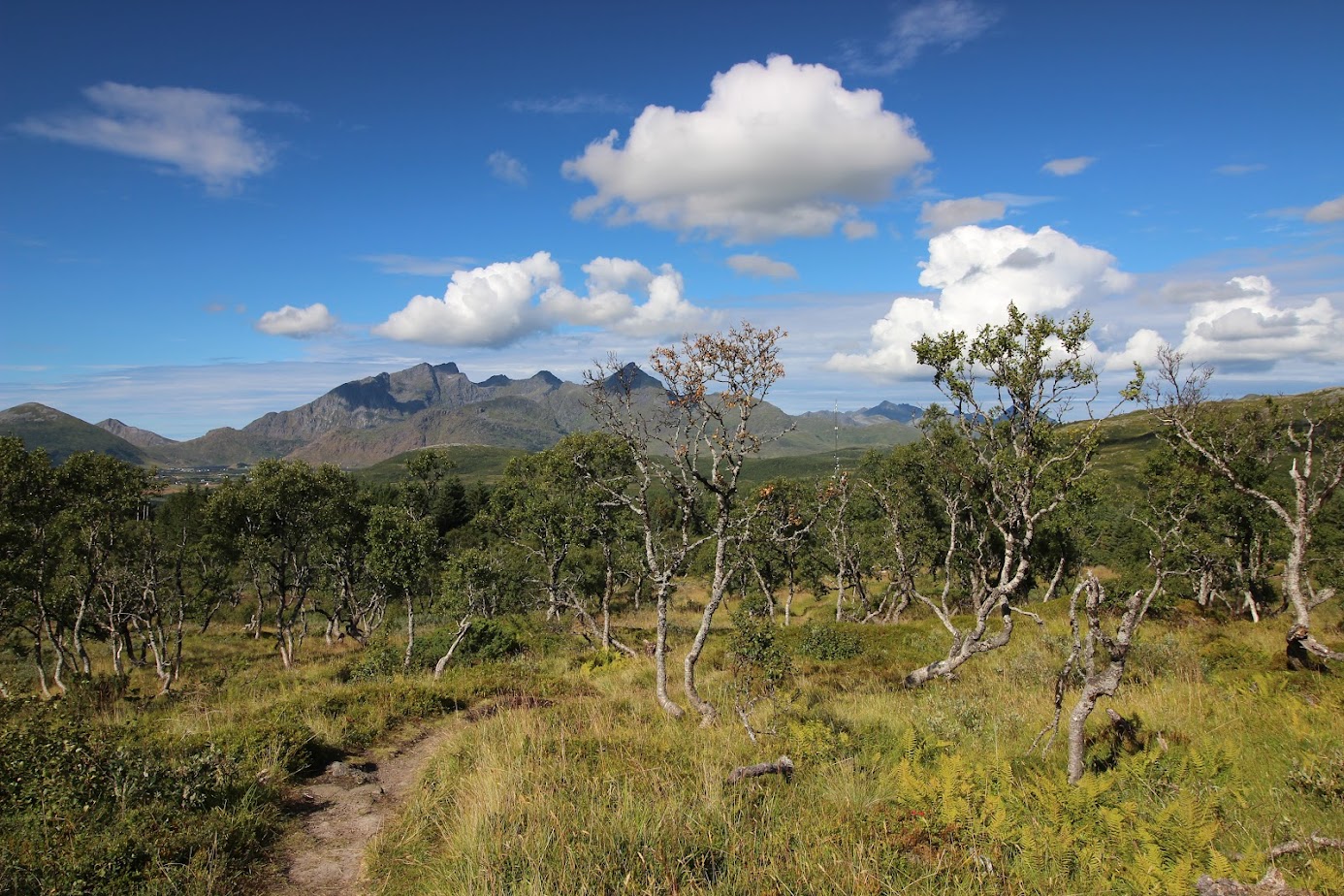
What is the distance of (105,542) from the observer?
29906 millimetres

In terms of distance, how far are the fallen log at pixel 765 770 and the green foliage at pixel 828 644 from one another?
617 inches

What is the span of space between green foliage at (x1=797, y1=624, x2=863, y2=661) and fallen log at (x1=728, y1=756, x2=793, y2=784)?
1567cm

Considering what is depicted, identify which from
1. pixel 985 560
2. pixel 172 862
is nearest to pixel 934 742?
pixel 172 862

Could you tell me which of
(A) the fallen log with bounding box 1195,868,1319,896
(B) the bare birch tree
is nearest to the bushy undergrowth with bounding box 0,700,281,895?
(A) the fallen log with bounding box 1195,868,1319,896

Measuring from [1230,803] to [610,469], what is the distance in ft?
111

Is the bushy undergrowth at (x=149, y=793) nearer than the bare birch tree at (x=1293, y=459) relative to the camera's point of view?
Yes

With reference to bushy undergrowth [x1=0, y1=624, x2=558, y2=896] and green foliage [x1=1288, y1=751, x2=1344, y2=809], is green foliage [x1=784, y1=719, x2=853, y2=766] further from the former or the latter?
bushy undergrowth [x1=0, y1=624, x2=558, y2=896]

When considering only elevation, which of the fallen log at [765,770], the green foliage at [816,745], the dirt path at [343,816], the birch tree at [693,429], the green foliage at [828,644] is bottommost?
the green foliage at [828,644]

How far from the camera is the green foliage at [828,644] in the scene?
76.3 ft

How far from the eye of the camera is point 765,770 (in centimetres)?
784

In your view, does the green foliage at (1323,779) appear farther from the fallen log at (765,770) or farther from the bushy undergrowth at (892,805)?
the fallen log at (765,770)

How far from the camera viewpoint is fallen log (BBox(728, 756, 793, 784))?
754cm

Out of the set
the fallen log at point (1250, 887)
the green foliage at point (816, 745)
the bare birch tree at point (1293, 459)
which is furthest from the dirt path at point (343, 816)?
the bare birch tree at point (1293, 459)

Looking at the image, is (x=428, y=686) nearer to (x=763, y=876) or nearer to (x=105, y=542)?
(x=763, y=876)
